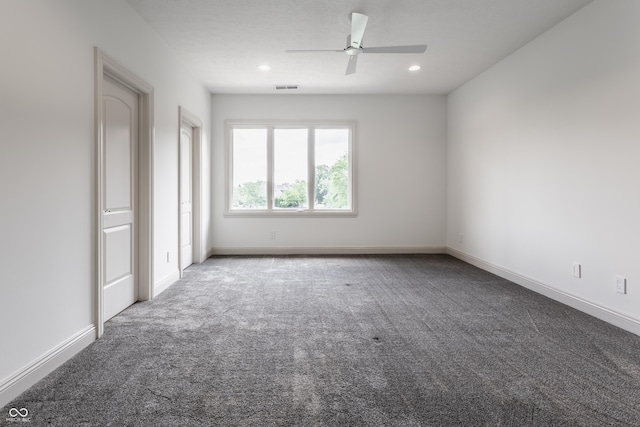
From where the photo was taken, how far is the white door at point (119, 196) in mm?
2871

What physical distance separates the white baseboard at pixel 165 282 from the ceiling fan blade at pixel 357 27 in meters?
3.12

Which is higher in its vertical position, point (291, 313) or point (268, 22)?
point (268, 22)

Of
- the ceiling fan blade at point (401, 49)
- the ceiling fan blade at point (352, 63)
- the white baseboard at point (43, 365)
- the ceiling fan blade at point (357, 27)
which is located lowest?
the white baseboard at point (43, 365)

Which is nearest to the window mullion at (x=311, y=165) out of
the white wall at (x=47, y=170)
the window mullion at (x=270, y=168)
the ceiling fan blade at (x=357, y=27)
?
the window mullion at (x=270, y=168)

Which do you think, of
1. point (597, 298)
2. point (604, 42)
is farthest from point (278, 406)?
point (604, 42)

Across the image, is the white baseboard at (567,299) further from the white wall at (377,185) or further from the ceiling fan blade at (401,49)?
the ceiling fan blade at (401,49)

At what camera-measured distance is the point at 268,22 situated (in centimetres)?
347

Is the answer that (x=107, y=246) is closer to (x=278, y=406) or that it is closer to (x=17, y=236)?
(x=17, y=236)

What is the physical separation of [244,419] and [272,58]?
399 centimetres

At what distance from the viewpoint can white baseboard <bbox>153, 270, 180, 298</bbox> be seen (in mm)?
3639

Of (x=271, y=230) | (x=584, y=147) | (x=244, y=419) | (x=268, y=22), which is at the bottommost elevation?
(x=244, y=419)
